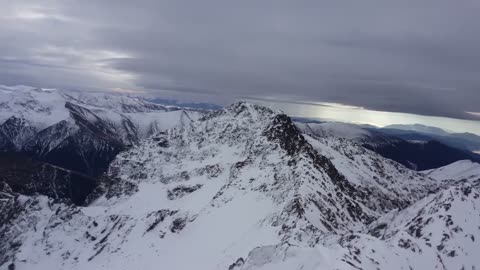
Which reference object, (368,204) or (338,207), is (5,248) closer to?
(338,207)

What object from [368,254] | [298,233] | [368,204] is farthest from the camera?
[368,204]

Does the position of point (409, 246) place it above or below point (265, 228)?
above

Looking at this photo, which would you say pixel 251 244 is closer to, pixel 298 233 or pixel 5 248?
pixel 298 233

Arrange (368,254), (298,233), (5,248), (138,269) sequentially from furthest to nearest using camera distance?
(5,248) → (138,269) → (298,233) → (368,254)

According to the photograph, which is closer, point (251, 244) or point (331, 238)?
point (331, 238)

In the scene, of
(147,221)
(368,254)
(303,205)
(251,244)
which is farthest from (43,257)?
(368,254)

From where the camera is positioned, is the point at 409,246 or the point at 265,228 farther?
the point at 265,228

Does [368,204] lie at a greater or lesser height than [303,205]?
lesser

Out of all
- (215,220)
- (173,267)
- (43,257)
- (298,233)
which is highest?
(298,233)

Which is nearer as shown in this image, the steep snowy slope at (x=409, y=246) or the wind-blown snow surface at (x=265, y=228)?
the steep snowy slope at (x=409, y=246)

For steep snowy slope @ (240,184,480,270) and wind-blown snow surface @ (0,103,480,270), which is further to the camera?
wind-blown snow surface @ (0,103,480,270)
